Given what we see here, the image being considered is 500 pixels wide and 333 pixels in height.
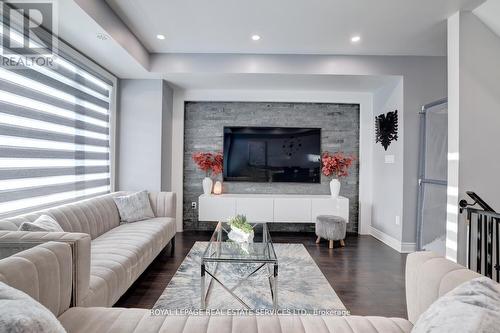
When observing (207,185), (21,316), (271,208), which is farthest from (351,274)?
(21,316)

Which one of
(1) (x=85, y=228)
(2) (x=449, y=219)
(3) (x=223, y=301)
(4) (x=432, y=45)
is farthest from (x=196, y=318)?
(4) (x=432, y=45)

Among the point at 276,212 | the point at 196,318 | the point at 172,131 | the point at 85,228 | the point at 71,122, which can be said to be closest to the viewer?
the point at 196,318

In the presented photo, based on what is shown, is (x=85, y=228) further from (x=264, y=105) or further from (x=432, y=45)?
(x=432, y=45)

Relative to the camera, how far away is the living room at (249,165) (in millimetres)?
1374

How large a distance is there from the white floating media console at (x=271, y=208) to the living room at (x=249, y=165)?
3cm

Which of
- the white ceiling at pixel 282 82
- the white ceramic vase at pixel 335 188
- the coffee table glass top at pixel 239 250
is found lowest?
the coffee table glass top at pixel 239 250

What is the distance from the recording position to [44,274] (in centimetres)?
123

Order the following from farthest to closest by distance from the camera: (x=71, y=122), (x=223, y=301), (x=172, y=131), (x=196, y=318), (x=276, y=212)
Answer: (x=172, y=131), (x=276, y=212), (x=71, y=122), (x=223, y=301), (x=196, y=318)

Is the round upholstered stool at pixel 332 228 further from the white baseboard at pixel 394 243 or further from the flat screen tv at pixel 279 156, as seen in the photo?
the flat screen tv at pixel 279 156

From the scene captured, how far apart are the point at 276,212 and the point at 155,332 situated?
3.28 meters

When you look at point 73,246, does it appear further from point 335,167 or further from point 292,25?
point 335,167

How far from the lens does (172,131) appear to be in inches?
182

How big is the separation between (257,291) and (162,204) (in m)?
1.85

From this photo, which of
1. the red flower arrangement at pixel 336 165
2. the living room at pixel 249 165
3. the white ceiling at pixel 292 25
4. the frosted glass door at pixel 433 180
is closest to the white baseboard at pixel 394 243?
the living room at pixel 249 165
